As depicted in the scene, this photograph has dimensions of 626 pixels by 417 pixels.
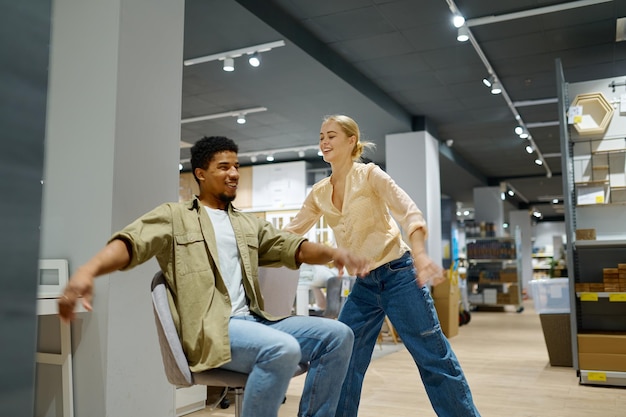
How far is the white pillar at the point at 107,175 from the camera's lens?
283cm

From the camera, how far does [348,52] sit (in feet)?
20.6

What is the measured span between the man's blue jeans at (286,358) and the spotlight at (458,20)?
4.10 m

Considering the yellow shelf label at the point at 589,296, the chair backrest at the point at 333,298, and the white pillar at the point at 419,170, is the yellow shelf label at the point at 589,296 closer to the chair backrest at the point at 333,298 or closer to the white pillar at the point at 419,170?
the chair backrest at the point at 333,298

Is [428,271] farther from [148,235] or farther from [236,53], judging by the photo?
[236,53]

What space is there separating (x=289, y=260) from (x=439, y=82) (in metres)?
5.78

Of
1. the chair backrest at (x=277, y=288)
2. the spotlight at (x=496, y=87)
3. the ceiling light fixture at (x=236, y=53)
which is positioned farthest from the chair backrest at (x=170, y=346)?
the spotlight at (x=496, y=87)

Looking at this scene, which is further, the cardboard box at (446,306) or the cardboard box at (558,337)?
the cardboard box at (446,306)

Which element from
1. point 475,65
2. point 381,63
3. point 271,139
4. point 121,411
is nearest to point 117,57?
point 121,411

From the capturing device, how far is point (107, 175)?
2.88 meters

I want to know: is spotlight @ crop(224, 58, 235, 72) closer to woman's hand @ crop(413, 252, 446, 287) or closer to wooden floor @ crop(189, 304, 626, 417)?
wooden floor @ crop(189, 304, 626, 417)

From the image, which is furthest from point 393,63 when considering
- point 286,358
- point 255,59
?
point 286,358

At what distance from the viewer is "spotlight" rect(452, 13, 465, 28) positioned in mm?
5152

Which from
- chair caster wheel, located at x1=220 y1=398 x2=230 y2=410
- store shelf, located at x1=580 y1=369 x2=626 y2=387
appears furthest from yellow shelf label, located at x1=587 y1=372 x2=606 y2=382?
chair caster wheel, located at x1=220 y1=398 x2=230 y2=410

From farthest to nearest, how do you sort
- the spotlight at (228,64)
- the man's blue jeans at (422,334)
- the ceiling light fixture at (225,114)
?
1. the ceiling light fixture at (225,114)
2. the spotlight at (228,64)
3. the man's blue jeans at (422,334)
